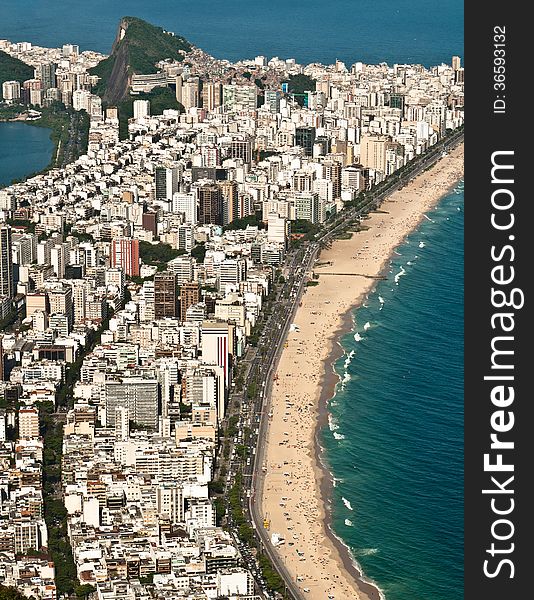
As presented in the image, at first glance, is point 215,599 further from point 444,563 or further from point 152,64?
point 152,64

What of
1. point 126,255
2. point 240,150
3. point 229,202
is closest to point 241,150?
point 240,150

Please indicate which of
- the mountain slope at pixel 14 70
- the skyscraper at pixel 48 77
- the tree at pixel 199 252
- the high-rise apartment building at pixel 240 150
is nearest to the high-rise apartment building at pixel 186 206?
the tree at pixel 199 252

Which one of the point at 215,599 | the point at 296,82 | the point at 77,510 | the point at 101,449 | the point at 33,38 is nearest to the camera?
the point at 215,599

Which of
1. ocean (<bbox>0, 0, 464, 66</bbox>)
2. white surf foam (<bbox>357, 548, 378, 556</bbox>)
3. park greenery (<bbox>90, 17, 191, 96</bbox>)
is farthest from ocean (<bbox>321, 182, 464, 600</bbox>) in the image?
ocean (<bbox>0, 0, 464, 66</bbox>)

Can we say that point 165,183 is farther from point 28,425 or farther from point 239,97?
point 28,425

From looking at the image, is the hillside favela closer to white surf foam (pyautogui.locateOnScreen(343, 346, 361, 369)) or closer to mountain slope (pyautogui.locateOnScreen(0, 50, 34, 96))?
white surf foam (pyautogui.locateOnScreen(343, 346, 361, 369))

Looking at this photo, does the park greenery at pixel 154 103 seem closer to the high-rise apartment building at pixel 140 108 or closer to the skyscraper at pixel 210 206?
the high-rise apartment building at pixel 140 108

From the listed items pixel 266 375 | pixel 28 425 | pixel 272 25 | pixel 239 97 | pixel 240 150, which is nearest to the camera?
pixel 28 425

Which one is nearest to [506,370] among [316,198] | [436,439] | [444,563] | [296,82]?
[444,563]
